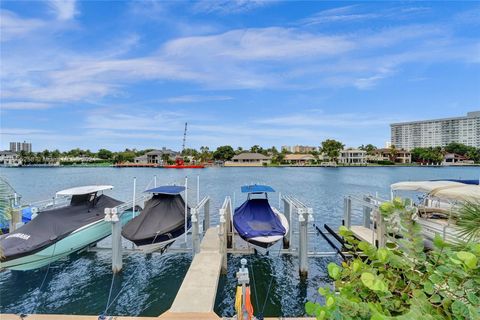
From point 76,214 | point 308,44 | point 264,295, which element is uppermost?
point 308,44

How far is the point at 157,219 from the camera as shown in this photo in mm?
11031

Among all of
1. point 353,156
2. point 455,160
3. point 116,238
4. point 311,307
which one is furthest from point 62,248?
point 455,160

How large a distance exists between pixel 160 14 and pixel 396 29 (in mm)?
20747

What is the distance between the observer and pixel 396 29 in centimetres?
2422

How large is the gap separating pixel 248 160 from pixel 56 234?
108927 mm

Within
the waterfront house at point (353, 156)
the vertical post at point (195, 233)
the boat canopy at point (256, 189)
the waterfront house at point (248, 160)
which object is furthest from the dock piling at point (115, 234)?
the waterfront house at point (353, 156)

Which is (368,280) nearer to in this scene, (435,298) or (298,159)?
(435,298)

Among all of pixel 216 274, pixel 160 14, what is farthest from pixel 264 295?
pixel 160 14

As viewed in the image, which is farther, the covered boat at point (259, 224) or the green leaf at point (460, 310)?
the covered boat at point (259, 224)

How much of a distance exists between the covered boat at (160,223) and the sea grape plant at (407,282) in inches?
368

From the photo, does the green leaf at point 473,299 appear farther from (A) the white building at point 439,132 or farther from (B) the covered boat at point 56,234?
(A) the white building at point 439,132

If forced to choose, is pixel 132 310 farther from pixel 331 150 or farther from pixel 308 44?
pixel 331 150

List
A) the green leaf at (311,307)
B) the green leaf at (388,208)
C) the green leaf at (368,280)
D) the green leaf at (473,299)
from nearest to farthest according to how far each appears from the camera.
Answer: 1. the green leaf at (473,299)
2. the green leaf at (368,280)
3. the green leaf at (311,307)
4. the green leaf at (388,208)

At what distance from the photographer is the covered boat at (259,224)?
994cm
